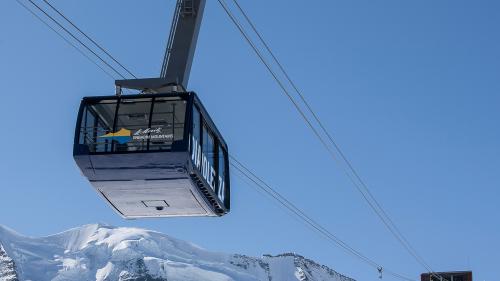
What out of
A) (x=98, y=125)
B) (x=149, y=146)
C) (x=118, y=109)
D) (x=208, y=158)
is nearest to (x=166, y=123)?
(x=149, y=146)

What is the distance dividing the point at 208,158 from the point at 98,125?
131 inches

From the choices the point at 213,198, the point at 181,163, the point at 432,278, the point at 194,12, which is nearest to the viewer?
the point at 181,163

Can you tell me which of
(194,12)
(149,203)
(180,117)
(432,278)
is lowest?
(149,203)

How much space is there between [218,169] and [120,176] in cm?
386

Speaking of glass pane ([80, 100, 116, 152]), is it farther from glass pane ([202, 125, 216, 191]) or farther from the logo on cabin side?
glass pane ([202, 125, 216, 191])

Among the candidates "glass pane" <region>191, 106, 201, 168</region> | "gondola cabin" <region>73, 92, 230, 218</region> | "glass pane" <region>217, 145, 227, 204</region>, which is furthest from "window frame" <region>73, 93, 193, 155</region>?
"glass pane" <region>217, 145, 227, 204</region>

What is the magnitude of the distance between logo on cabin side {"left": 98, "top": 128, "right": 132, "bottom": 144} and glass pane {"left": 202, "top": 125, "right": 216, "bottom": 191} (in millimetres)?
2234

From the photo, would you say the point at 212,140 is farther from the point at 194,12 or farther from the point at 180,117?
the point at 194,12

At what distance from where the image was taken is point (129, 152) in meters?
21.2

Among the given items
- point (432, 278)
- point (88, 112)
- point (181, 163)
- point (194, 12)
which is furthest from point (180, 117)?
point (432, 278)

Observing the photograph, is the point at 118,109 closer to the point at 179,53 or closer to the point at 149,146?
the point at 149,146

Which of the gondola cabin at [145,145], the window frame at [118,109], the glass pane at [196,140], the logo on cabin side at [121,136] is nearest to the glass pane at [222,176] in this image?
the gondola cabin at [145,145]

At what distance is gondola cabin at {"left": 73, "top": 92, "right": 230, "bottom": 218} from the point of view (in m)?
21.2

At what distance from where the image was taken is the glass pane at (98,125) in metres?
21.6
